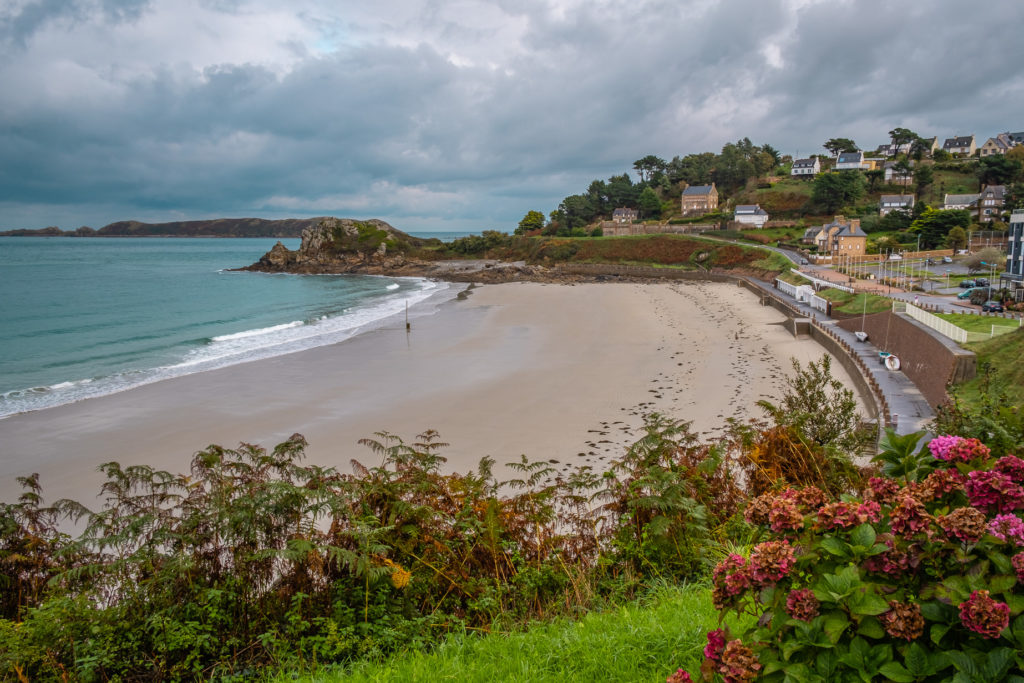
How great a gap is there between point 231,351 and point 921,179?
94.8 m

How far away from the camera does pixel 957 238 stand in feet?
178

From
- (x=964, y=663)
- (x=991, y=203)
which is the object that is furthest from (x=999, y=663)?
(x=991, y=203)

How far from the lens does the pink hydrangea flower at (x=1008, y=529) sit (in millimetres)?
2078

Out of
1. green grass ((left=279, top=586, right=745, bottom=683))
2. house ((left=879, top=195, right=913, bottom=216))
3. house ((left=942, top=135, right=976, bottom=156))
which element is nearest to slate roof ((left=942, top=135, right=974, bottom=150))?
house ((left=942, top=135, right=976, bottom=156))

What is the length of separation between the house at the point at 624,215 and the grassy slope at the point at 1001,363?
78657 mm

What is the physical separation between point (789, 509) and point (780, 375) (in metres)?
21.7

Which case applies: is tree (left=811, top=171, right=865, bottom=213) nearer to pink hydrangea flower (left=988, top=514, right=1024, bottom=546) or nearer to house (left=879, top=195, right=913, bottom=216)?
house (left=879, top=195, right=913, bottom=216)

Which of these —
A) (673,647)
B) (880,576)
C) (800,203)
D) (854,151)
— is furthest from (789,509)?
(854,151)

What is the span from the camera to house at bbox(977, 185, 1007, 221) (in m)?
66.8

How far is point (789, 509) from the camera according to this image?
93.0 inches

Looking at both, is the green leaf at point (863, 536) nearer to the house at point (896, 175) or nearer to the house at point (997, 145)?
the house at point (896, 175)

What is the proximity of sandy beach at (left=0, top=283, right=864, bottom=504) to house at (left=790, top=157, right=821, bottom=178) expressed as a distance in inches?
3531

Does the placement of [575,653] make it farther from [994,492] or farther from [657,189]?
[657,189]

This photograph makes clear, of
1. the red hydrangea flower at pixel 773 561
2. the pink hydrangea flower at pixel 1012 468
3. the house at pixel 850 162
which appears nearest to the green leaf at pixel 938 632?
the red hydrangea flower at pixel 773 561
